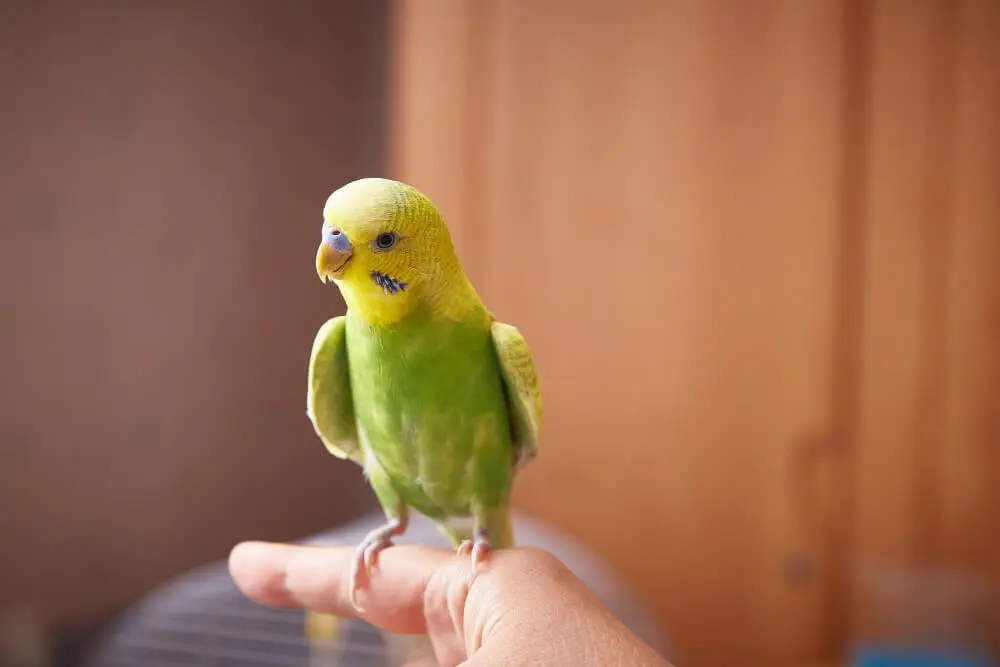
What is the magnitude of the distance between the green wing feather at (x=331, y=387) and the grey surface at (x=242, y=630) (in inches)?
A: 18.1

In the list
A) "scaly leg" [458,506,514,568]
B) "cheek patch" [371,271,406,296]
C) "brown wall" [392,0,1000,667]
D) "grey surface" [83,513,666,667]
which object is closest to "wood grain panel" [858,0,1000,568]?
"brown wall" [392,0,1000,667]

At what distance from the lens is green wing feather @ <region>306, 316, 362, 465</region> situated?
26.3 inches

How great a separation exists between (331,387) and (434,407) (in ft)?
0.33

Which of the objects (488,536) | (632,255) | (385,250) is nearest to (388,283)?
(385,250)

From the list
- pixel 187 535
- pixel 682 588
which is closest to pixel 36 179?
pixel 187 535

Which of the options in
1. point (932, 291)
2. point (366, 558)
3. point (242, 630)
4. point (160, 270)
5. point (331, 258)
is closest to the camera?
point (331, 258)

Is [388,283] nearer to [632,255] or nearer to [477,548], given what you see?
Answer: [477,548]

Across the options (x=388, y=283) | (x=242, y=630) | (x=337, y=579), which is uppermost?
(x=388, y=283)

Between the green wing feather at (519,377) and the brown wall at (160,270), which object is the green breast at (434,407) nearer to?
the green wing feather at (519,377)

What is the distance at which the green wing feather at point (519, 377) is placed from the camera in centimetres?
64

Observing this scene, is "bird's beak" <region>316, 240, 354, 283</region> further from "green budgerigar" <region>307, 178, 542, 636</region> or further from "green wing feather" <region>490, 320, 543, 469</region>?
"green wing feather" <region>490, 320, 543, 469</region>

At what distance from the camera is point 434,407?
0.64 metres

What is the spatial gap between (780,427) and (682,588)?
381mm

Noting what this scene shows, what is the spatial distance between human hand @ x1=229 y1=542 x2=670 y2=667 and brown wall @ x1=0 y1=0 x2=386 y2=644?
90cm
